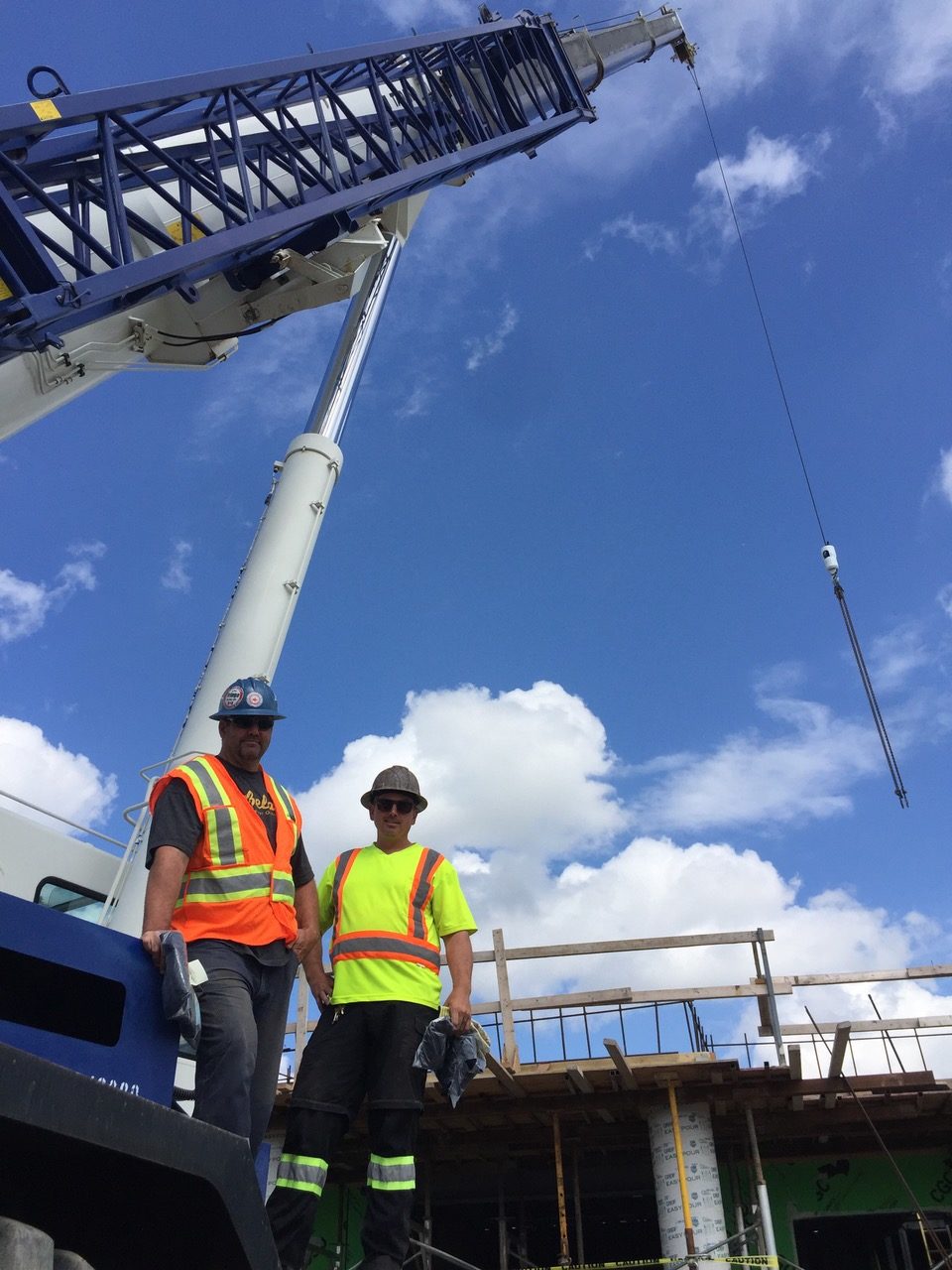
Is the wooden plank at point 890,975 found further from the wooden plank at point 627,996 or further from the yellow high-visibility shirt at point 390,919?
the yellow high-visibility shirt at point 390,919

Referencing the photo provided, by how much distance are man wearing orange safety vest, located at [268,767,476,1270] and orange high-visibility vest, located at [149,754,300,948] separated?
767 millimetres

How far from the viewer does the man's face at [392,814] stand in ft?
16.7

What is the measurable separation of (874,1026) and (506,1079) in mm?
3846

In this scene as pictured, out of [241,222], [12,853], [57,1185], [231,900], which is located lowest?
[57,1185]

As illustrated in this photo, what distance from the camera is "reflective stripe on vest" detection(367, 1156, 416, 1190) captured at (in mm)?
4188

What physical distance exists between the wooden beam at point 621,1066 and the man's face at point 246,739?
7.51 meters

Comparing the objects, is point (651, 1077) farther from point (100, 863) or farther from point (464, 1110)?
point (100, 863)

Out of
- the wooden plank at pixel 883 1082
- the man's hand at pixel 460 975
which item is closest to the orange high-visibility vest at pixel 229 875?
the man's hand at pixel 460 975

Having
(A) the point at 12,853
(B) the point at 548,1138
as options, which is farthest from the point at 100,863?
(B) the point at 548,1138

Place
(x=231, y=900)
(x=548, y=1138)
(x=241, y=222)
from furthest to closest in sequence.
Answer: (x=548, y=1138), (x=241, y=222), (x=231, y=900)

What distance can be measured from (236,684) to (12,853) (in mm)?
2771

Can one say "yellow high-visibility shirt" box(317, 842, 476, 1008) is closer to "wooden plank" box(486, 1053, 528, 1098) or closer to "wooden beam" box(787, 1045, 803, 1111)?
"wooden plank" box(486, 1053, 528, 1098)

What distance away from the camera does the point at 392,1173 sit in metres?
4.20

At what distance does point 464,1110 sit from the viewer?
12.9 metres
